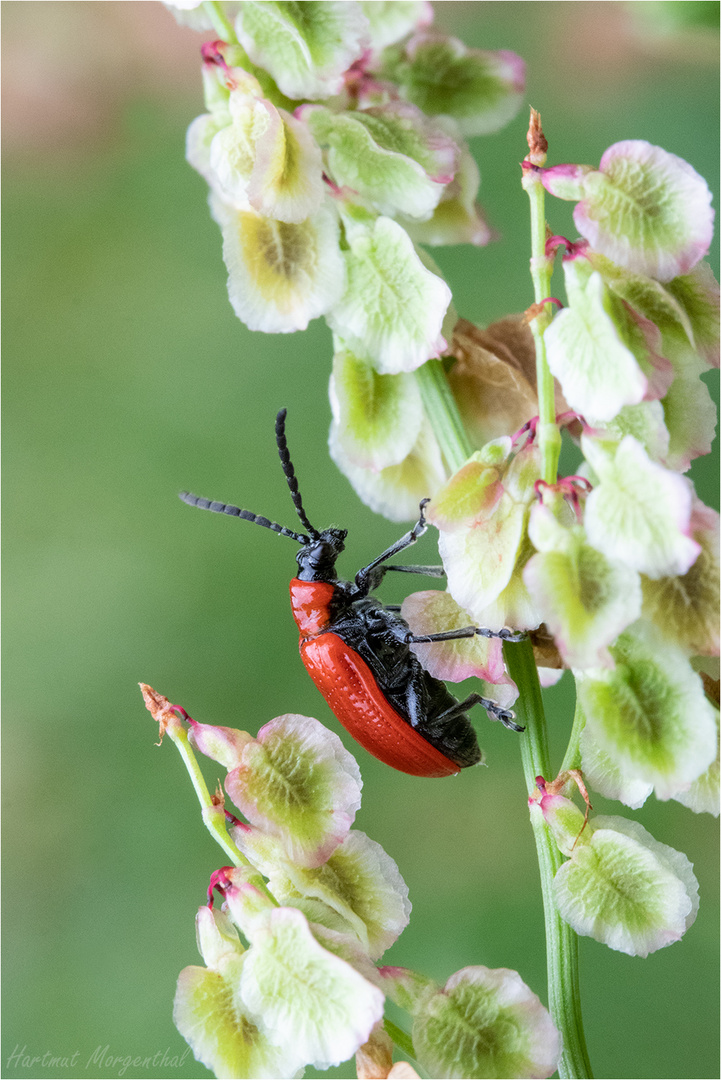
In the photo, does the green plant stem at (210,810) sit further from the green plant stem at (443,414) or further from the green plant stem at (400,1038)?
the green plant stem at (443,414)

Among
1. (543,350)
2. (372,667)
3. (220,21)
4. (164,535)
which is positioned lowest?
(164,535)

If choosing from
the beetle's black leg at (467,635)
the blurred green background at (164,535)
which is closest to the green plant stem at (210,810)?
the beetle's black leg at (467,635)

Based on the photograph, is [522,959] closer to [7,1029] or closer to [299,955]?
[7,1029]

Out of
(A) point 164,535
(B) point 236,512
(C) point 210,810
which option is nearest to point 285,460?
(B) point 236,512

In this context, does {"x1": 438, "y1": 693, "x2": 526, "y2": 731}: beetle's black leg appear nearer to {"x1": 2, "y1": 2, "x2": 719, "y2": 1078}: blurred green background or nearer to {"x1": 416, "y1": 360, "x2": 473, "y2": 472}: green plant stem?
{"x1": 416, "y1": 360, "x2": 473, "y2": 472}: green plant stem

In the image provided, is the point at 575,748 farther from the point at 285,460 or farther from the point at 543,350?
the point at 285,460

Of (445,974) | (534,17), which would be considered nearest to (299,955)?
(445,974)
